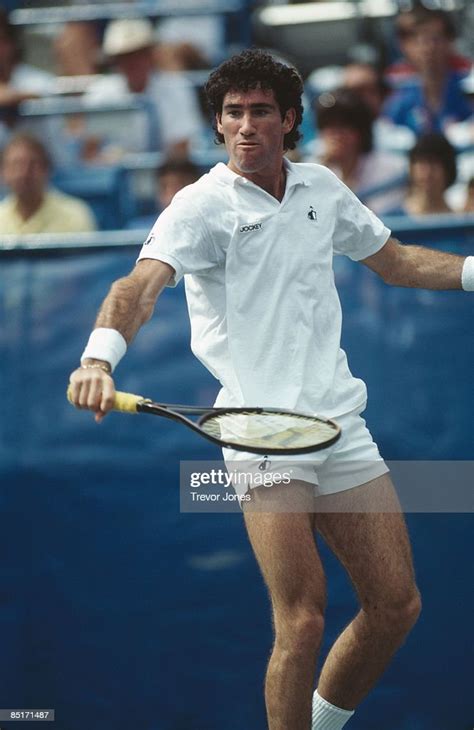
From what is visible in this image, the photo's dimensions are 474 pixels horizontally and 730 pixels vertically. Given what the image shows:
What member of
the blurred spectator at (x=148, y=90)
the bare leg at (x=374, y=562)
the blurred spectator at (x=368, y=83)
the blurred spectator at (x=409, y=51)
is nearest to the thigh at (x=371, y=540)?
the bare leg at (x=374, y=562)

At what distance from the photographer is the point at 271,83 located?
328 centimetres

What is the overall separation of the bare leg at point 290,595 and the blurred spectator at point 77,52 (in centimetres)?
473

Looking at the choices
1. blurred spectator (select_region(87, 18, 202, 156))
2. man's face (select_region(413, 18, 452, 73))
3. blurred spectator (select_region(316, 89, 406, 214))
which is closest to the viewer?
blurred spectator (select_region(316, 89, 406, 214))

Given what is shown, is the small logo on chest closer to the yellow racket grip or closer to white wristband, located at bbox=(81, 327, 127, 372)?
white wristband, located at bbox=(81, 327, 127, 372)

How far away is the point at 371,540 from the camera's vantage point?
3.32 m

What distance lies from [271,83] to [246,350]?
0.72 metres

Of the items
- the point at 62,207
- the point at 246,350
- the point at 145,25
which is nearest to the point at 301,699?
the point at 246,350

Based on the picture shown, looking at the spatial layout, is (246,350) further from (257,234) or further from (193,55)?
(193,55)

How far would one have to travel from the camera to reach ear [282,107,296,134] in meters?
3.37

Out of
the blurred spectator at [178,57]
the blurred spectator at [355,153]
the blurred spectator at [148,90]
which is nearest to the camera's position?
the blurred spectator at [355,153]

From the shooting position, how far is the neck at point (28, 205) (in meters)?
5.25

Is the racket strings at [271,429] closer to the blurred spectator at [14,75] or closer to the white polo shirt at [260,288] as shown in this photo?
the white polo shirt at [260,288]

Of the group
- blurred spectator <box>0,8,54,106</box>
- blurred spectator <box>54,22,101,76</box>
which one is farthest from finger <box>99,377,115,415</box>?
blurred spectator <box>54,22,101,76</box>

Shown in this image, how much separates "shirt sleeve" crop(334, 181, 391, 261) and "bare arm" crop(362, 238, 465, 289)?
Answer: 47mm
